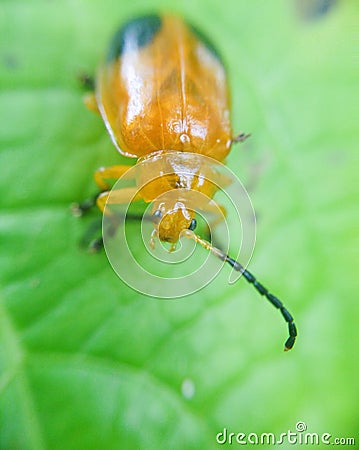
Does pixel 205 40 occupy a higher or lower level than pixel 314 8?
lower

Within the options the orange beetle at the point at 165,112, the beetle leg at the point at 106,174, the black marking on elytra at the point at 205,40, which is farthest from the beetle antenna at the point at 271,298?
the black marking on elytra at the point at 205,40

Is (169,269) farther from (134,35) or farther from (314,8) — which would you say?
(314,8)

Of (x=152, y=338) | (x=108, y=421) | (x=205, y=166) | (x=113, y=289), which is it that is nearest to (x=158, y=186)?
(x=205, y=166)

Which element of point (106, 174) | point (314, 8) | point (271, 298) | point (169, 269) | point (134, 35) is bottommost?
point (271, 298)

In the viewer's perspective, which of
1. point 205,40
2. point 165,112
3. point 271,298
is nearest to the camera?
point 271,298

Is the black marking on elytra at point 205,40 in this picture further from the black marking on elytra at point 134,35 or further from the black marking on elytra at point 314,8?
the black marking on elytra at point 314,8

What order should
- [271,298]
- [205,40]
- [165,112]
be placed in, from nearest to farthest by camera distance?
[271,298] → [165,112] → [205,40]

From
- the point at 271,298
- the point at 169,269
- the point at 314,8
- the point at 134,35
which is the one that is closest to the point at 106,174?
the point at 169,269

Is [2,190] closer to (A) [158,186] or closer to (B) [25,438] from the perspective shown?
(A) [158,186]
